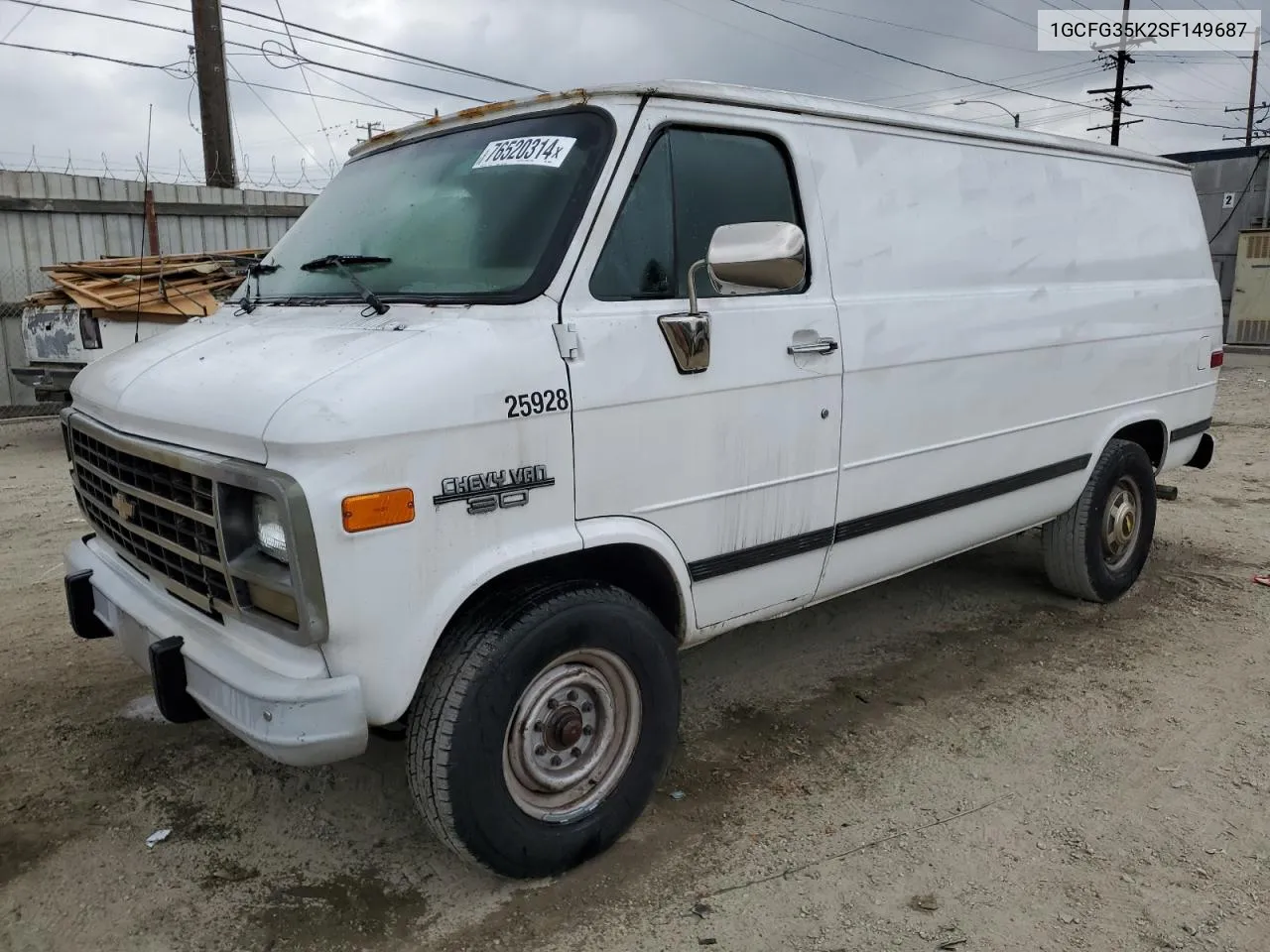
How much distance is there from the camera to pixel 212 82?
1224cm

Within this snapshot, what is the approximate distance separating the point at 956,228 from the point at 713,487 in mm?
1715

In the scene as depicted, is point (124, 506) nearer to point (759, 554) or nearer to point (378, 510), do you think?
point (378, 510)

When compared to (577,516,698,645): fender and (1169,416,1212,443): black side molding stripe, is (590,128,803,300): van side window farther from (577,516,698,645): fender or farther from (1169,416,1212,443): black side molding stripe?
(1169,416,1212,443): black side molding stripe

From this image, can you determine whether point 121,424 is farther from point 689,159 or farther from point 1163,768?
point 1163,768

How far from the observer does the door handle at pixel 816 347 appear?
10.5ft

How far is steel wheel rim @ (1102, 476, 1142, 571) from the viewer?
16.6ft

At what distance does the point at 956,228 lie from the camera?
3.91 metres

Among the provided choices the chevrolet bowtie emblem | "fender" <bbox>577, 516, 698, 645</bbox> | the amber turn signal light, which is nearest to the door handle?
"fender" <bbox>577, 516, 698, 645</bbox>

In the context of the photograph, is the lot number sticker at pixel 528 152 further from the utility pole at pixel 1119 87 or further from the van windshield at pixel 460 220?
the utility pole at pixel 1119 87

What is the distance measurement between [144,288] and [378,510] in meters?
8.64

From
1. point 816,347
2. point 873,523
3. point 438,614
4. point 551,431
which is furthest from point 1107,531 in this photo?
point 438,614

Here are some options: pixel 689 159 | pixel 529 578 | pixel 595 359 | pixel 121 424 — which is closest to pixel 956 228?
pixel 689 159

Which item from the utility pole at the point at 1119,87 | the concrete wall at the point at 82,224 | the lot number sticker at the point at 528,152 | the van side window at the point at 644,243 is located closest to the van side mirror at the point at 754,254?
the van side window at the point at 644,243

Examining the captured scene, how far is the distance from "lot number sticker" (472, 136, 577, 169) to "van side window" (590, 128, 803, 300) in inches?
9.6
